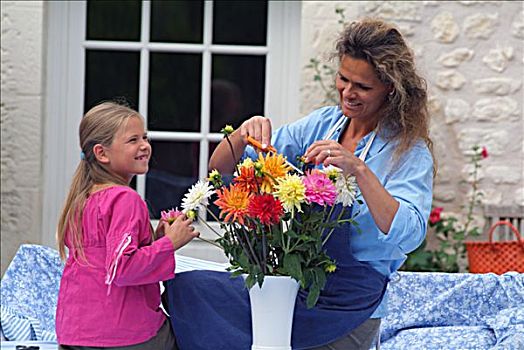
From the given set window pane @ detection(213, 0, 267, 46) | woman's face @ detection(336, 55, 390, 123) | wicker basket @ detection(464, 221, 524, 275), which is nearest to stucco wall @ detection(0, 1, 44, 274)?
window pane @ detection(213, 0, 267, 46)

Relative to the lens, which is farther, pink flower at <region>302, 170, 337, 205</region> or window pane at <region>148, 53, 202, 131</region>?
window pane at <region>148, 53, 202, 131</region>

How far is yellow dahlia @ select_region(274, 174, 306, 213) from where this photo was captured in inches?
93.5

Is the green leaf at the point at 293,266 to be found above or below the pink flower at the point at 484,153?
below

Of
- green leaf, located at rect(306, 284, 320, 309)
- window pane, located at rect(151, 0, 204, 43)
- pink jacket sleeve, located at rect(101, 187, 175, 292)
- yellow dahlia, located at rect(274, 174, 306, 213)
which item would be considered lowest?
green leaf, located at rect(306, 284, 320, 309)

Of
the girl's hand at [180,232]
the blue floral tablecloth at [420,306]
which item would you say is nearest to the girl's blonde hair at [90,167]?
the girl's hand at [180,232]

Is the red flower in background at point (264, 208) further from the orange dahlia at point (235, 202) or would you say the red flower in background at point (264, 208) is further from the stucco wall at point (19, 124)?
the stucco wall at point (19, 124)

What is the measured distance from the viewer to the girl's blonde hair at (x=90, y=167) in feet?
9.05

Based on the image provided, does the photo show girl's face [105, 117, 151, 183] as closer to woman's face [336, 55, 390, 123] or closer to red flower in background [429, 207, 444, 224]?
woman's face [336, 55, 390, 123]

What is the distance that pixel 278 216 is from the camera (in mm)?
2404

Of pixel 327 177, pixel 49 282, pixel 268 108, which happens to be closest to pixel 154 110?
pixel 268 108

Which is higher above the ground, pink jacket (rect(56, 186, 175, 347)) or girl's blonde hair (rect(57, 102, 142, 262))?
girl's blonde hair (rect(57, 102, 142, 262))

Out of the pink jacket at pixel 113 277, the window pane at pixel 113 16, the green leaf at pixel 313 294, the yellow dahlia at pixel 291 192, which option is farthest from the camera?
the window pane at pixel 113 16

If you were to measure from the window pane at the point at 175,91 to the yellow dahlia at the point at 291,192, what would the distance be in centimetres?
293

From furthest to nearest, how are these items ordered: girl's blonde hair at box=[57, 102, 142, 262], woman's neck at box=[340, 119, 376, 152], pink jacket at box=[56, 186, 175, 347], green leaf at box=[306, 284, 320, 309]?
1. woman's neck at box=[340, 119, 376, 152]
2. girl's blonde hair at box=[57, 102, 142, 262]
3. pink jacket at box=[56, 186, 175, 347]
4. green leaf at box=[306, 284, 320, 309]
